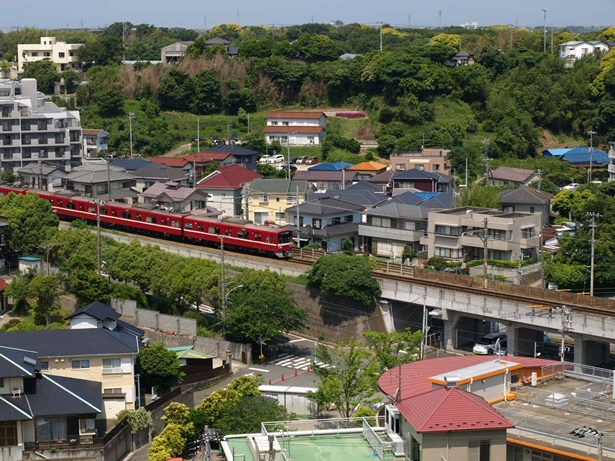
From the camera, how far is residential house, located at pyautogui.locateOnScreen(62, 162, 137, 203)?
42.5 metres

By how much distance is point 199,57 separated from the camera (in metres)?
63.9

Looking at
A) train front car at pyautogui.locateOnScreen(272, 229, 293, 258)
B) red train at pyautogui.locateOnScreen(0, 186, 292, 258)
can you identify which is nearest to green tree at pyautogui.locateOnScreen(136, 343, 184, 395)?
red train at pyautogui.locateOnScreen(0, 186, 292, 258)

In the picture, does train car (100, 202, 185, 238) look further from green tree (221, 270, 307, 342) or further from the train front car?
green tree (221, 270, 307, 342)

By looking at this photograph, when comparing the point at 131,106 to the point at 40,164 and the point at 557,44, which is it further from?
the point at 557,44

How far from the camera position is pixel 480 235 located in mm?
33500

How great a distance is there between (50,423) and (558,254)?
1771cm

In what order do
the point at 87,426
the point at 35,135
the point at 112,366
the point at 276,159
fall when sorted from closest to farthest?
the point at 87,426 → the point at 112,366 → the point at 35,135 → the point at 276,159

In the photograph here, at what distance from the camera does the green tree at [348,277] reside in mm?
30359

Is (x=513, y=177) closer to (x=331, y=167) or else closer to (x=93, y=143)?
(x=331, y=167)

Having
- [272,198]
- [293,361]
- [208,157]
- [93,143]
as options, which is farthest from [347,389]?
[93,143]

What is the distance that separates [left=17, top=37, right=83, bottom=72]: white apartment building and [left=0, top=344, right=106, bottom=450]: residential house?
48.3m

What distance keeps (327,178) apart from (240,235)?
11486 mm

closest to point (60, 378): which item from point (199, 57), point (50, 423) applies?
point (50, 423)

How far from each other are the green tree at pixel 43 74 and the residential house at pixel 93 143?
30.8 ft
